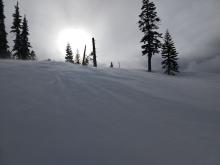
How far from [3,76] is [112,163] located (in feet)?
20.3

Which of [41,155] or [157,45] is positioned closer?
[41,155]

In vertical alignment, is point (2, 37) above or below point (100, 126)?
above

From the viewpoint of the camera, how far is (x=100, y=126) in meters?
4.92

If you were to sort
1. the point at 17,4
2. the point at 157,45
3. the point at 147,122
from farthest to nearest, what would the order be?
1. the point at 17,4
2. the point at 157,45
3. the point at 147,122

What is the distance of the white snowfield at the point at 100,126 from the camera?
3.85 meters

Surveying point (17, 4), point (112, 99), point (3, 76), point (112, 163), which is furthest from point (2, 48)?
point (112, 163)

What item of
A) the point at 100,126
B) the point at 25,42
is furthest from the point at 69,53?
the point at 100,126

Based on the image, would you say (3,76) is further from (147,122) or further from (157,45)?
(157,45)

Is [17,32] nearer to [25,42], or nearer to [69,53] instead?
[25,42]

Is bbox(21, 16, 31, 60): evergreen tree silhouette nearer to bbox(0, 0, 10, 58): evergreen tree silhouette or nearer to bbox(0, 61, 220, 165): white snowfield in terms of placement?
bbox(0, 0, 10, 58): evergreen tree silhouette

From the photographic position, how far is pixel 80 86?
313 inches

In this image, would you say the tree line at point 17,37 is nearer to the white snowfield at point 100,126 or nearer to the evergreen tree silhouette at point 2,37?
the evergreen tree silhouette at point 2,37

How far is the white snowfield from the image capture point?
3.85 m

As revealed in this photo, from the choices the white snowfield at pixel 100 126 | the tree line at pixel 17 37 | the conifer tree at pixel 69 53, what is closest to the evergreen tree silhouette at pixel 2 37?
the tree line at pixel 17 37
